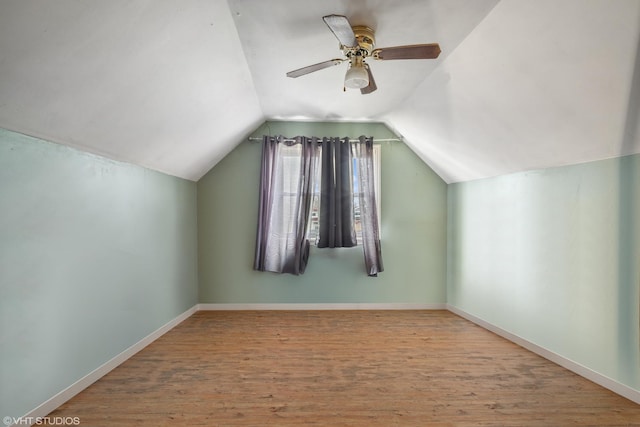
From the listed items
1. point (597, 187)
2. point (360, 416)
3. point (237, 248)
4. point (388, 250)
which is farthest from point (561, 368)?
point (237, 248)

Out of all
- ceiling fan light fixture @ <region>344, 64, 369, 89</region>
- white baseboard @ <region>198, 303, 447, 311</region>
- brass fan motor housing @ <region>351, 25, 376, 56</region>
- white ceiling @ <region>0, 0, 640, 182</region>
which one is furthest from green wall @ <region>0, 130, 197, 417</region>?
brass fan motor housing @ <region>351, 25, 376, 56</region>

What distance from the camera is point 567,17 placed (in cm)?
155

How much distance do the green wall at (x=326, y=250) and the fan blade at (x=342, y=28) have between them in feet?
7.25

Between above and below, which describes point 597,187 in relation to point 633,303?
above

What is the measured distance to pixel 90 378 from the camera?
2191mm

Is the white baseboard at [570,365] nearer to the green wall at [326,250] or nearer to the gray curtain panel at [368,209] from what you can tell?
the green wall at [326,250]

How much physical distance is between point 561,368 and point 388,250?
2030 mm

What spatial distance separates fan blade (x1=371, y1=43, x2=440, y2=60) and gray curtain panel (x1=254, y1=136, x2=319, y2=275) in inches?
78.0

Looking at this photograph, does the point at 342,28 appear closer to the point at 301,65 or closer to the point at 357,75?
the point at 357,75

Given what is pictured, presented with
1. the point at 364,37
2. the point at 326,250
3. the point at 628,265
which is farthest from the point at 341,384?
the point at 364,37

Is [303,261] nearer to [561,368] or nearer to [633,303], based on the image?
[561,368]

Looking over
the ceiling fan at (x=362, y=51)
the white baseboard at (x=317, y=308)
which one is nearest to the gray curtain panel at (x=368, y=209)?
the white baseboard at (x=317, y=308)

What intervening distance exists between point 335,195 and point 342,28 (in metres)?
2.31

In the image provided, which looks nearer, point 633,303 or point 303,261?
point 633,303
